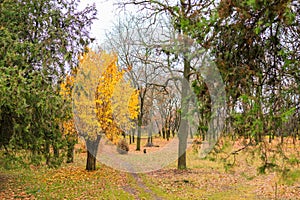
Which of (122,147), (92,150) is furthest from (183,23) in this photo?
(122,147)

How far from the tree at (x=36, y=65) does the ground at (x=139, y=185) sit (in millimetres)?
1119

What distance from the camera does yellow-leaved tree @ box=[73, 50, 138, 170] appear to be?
39.3 feet

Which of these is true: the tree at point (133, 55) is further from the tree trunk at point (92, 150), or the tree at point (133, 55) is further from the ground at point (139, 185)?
the ground at point (139, 185)

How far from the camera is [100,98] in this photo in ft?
40.3

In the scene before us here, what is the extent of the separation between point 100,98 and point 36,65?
4.53 metres

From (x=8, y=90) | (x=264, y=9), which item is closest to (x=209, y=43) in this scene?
(x=264, y=9)

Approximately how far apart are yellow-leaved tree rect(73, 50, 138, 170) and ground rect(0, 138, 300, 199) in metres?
1.97

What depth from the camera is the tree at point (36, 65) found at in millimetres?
6564

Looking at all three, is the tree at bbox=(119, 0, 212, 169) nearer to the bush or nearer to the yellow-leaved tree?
the yellow-leaved tree

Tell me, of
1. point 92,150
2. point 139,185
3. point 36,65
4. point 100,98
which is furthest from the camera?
point 92,150

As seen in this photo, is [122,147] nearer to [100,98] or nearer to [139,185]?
[100,98]

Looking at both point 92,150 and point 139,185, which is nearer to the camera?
point 139,185

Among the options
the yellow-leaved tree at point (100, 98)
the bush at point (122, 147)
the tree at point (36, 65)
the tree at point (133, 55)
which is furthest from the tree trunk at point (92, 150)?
the tree at point (36, 65)

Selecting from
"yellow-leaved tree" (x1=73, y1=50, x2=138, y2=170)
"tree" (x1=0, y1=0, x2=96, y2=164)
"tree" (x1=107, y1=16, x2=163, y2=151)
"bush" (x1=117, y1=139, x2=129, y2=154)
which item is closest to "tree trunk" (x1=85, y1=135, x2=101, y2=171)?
"yellow-leaved tree" (x1=73, y1=50, x2=138, y2=170)
